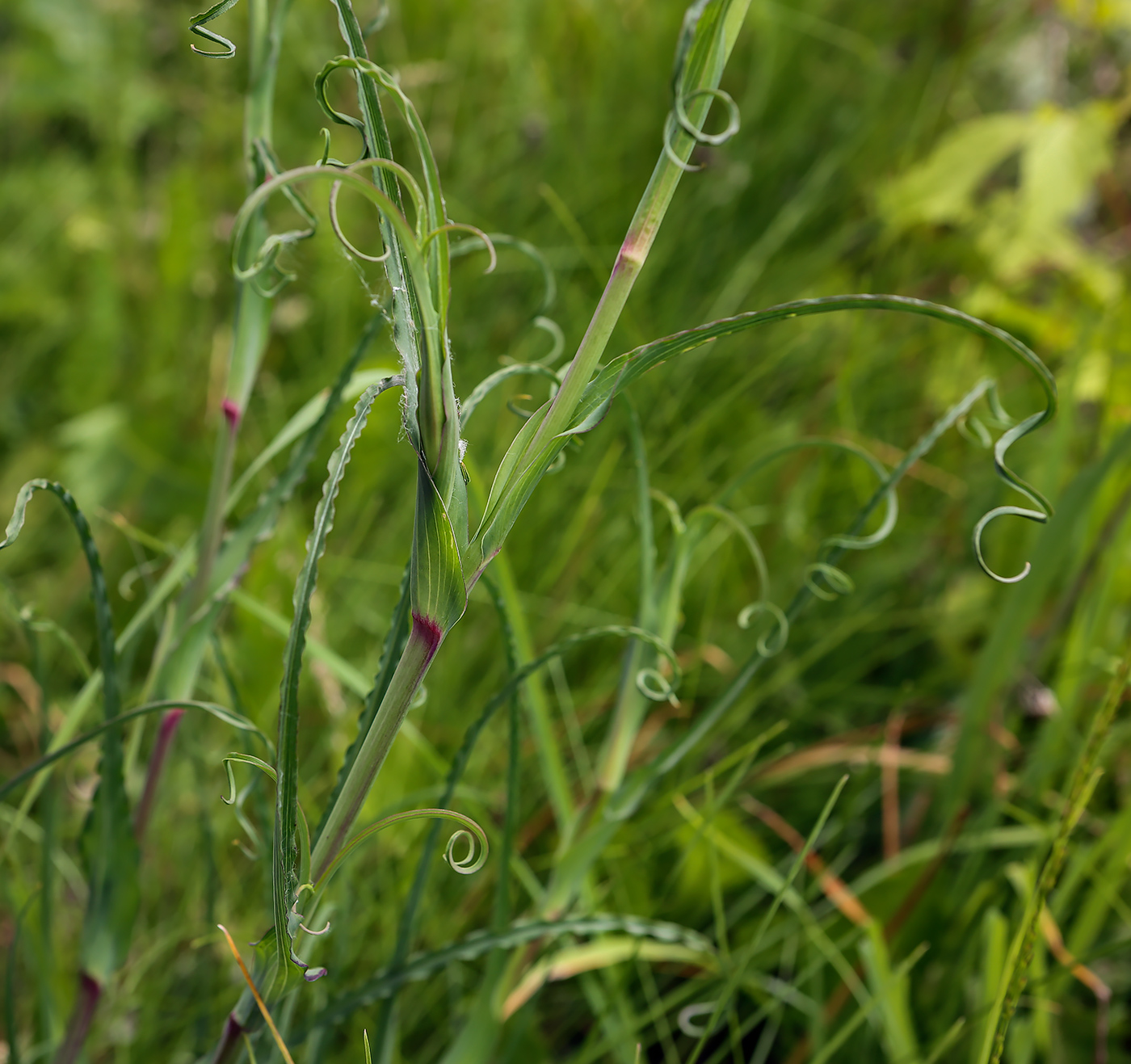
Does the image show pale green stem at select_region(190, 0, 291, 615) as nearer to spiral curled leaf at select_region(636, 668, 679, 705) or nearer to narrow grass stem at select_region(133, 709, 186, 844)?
narrow grass stem at select_region(133, 709, 186, 844)

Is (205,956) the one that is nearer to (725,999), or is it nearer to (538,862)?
(538,862)

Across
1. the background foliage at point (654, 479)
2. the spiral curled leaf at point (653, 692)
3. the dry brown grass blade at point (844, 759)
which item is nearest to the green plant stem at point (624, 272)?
the background foliage at point (654, 479)

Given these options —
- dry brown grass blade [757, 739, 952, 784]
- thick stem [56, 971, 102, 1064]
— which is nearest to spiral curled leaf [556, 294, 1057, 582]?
thick stem [56, 971, 102, 1064]

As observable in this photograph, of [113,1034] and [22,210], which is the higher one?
[22,210]

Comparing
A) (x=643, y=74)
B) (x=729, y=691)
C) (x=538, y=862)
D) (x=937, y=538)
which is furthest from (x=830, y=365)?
(x=729, y=691)

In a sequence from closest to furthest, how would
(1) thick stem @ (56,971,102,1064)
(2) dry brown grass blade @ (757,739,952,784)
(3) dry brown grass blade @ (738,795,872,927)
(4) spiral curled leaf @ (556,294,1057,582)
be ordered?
(4) spiral curled leaf @ (556,294,1057,582)
(1) thick stem @ (56,971,102,1064)
(3) dry brown grass blade @ (738,795,872,927)
(2) dry brown grass blade @ (757,739,952,784)

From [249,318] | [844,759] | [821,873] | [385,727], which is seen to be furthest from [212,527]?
[844,759]
